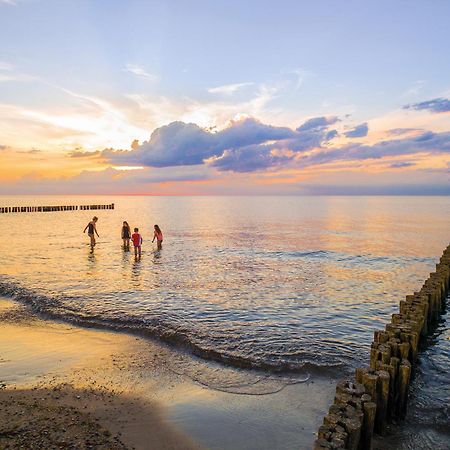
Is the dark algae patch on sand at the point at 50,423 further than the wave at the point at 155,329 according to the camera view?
No

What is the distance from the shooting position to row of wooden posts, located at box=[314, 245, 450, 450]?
6551 mm

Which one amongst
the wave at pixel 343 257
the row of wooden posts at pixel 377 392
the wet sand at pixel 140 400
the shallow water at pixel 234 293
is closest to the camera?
the row of wooden posts at pixel 377 392

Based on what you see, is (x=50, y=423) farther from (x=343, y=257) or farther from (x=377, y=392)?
(x=343, y=257)

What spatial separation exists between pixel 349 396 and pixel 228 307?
11126 mm

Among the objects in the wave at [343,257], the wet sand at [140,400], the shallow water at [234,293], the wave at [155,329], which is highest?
the wet sand at [140,400]

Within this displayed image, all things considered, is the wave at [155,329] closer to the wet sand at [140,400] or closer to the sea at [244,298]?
the sea at [244,298]

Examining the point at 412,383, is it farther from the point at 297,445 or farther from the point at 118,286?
the point at 118,286

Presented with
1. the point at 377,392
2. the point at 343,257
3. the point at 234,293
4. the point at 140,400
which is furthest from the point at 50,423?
the point at 343,257

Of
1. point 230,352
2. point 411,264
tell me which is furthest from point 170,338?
point 411,264

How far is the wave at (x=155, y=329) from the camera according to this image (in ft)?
38.9

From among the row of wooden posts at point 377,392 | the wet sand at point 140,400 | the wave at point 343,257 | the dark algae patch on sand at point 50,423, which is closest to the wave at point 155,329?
the wet sand at point 140,400

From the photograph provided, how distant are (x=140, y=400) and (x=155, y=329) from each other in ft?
17.2

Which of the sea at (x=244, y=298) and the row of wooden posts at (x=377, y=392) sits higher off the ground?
the row of wooden posts at (x=377, y=392)

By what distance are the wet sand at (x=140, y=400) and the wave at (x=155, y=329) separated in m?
0.54
